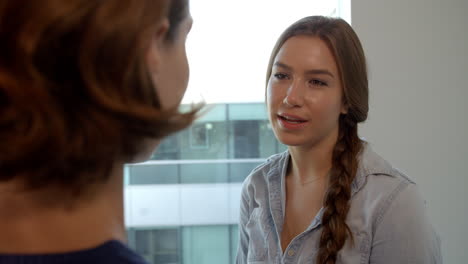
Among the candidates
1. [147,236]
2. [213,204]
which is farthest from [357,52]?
[147,236]

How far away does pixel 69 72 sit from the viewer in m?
0.35

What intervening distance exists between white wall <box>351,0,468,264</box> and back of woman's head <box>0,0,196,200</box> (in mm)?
1427

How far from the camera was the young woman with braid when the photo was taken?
0.95m

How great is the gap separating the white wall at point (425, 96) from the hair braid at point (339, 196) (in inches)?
24.1

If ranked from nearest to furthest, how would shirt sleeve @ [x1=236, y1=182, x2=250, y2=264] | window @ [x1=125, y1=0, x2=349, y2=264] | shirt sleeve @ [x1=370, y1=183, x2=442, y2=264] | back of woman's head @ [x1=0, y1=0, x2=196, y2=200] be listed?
back of woman's head @ [x1=0, y1=0, x2=196, y2=200] → shirt sleeve @ [x1=370, y1=183, x2=442, y2=264] → shirt sleeve @ [x1=236, y1=182, x2=250, y2=264] → window @ [x1=125, y1=0, x2=349, y2=264]

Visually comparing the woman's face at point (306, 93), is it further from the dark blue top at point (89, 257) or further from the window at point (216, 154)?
the window at point (216, 154)

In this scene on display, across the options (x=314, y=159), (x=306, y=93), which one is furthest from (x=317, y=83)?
A: (x=314, y=159)

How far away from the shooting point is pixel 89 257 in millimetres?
405

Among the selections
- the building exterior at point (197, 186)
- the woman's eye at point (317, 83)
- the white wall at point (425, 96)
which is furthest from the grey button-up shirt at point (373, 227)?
the building exterior at point (197, 186)

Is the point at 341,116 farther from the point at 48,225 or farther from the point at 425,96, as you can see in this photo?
the point at 48,225

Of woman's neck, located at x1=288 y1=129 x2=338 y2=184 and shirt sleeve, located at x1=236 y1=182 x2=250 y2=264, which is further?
shirt sleeve, located at x1=236 y1=182 x2=250 y2=264

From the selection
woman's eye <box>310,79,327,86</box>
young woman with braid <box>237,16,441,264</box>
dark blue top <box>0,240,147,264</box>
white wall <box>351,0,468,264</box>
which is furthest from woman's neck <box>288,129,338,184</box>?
dark blue top <box>0,240,147,264</box>

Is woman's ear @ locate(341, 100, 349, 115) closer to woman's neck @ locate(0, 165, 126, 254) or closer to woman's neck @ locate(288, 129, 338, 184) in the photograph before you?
woman's neck @ locate(288, 129, 338, 184)

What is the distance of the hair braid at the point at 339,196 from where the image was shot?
98 centimetres
